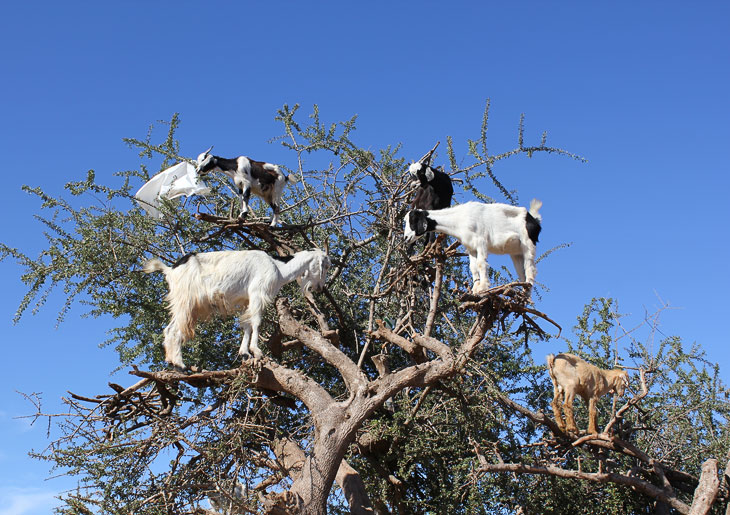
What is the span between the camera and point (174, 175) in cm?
739

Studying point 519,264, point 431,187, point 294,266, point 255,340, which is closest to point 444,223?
point 519,264

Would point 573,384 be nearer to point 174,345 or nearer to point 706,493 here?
point 706,493

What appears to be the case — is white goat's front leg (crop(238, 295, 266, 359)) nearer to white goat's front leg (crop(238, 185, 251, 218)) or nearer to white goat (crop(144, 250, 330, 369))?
white goat (crop(144, 250, 330, 369))

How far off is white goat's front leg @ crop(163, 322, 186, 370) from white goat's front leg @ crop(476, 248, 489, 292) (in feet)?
8.15

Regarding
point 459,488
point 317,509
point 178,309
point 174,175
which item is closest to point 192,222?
point 174,175

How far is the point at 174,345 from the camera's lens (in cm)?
568

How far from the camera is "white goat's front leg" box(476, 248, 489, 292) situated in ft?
17.3

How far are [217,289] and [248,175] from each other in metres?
1.44

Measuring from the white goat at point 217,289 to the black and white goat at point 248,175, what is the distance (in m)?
0.82

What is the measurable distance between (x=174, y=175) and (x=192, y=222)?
2.96 feet

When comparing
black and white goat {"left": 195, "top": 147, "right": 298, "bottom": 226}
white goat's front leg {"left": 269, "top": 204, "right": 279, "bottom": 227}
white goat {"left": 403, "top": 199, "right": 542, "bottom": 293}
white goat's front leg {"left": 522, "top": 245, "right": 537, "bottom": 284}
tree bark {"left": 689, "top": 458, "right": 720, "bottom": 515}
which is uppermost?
black and white goat {"left": 195, "top": 147, "right": 298, "bottom": 226}

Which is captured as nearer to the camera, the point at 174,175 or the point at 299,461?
the point at 299,461

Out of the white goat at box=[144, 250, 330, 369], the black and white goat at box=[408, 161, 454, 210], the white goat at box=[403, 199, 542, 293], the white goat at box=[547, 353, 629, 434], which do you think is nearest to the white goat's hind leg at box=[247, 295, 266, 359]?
the white goat at box=[144, 250, 330, 369]

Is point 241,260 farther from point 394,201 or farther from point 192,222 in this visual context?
point 394,201
